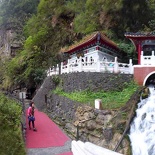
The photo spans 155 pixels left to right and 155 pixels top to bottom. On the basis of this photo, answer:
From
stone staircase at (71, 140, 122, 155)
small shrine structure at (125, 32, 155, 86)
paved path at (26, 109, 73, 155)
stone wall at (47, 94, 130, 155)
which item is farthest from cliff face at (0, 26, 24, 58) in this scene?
stone staircase at (71, 140, 122, 155)

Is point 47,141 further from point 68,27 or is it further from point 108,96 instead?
point 68,27

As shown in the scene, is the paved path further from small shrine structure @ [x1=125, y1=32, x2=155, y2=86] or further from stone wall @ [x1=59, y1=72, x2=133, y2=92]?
small shrine structure @ [x1=125, y1=32, x2=155, y2=86]

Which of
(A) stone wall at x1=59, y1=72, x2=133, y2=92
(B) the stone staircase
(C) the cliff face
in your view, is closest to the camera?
(B) the stone staircase

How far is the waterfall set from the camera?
10.2 metres

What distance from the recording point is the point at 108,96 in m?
13.6

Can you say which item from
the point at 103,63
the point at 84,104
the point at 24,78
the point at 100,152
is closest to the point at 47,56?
the point at 24,78

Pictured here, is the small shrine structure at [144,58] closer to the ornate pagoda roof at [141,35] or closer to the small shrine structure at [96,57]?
the ornate pagoda roof at [141,35]

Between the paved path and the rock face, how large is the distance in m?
0.68

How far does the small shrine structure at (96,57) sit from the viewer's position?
49.0 feet

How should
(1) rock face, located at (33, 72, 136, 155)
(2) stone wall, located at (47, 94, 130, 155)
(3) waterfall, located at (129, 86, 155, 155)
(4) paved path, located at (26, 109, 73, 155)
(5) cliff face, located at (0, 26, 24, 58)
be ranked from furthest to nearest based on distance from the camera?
1. (5) cliff face, located at (0, 26, 24, 58)
2. (1) rock face, located at (33, 72, 136, 155)
3. (2) stone wall, located at (47, 94, 130, 155)
4. (4) paved path, located at (26, 109, 73, 155)
5. (3) waterfall, located at (129, 86, 155, 155)

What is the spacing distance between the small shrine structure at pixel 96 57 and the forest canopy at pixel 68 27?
1296 millimetres

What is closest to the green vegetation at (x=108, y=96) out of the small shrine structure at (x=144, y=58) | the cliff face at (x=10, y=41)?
the small shrine structure at (x=144, y=58)

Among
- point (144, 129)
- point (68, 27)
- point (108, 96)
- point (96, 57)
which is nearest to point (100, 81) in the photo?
point (108, 96)

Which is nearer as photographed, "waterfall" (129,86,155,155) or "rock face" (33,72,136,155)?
"waterfall" (129,86,155,155)
